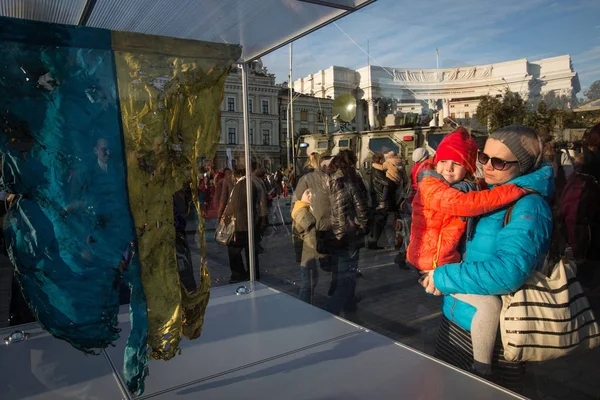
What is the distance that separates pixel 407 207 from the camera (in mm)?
5637

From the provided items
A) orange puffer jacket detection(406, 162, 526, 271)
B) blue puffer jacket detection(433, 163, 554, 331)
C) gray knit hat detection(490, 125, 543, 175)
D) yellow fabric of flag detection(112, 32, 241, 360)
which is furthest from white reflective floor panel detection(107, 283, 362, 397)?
gray knit hat detection(490, 125, 543, 175)

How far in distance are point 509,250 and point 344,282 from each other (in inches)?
111

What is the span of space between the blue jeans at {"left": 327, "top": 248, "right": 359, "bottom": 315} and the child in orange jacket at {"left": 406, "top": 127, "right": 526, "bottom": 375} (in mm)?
1910

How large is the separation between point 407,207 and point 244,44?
3.57 meters

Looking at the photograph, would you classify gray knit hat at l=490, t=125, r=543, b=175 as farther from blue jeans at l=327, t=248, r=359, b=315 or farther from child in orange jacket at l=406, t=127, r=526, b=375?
blue jeans at l=327, t=248, r=359, b=315

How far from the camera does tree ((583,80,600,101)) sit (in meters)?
2.30

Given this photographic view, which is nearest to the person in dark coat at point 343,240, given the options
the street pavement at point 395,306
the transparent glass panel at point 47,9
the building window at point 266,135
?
the street pavement at point 395,306

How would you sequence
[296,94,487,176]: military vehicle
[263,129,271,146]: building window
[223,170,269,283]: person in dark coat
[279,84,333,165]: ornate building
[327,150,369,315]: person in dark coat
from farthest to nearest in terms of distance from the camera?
[279,84,333,165]: ornate building, [296,94,487,176]: military vehicle, [223,170,269,283]: person in dark coat, [263,129,271,146]: building window, [327,150,369,315]: person in dark coat

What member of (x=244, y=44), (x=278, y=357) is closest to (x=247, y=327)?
(x=278, y=357)

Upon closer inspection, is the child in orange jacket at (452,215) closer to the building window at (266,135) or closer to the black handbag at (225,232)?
the building window at (266,135)

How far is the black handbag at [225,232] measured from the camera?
16.6ft

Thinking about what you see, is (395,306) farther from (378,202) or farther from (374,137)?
(374,137)

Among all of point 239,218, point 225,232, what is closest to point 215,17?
point 239,218

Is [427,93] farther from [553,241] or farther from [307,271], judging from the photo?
[553,241]
